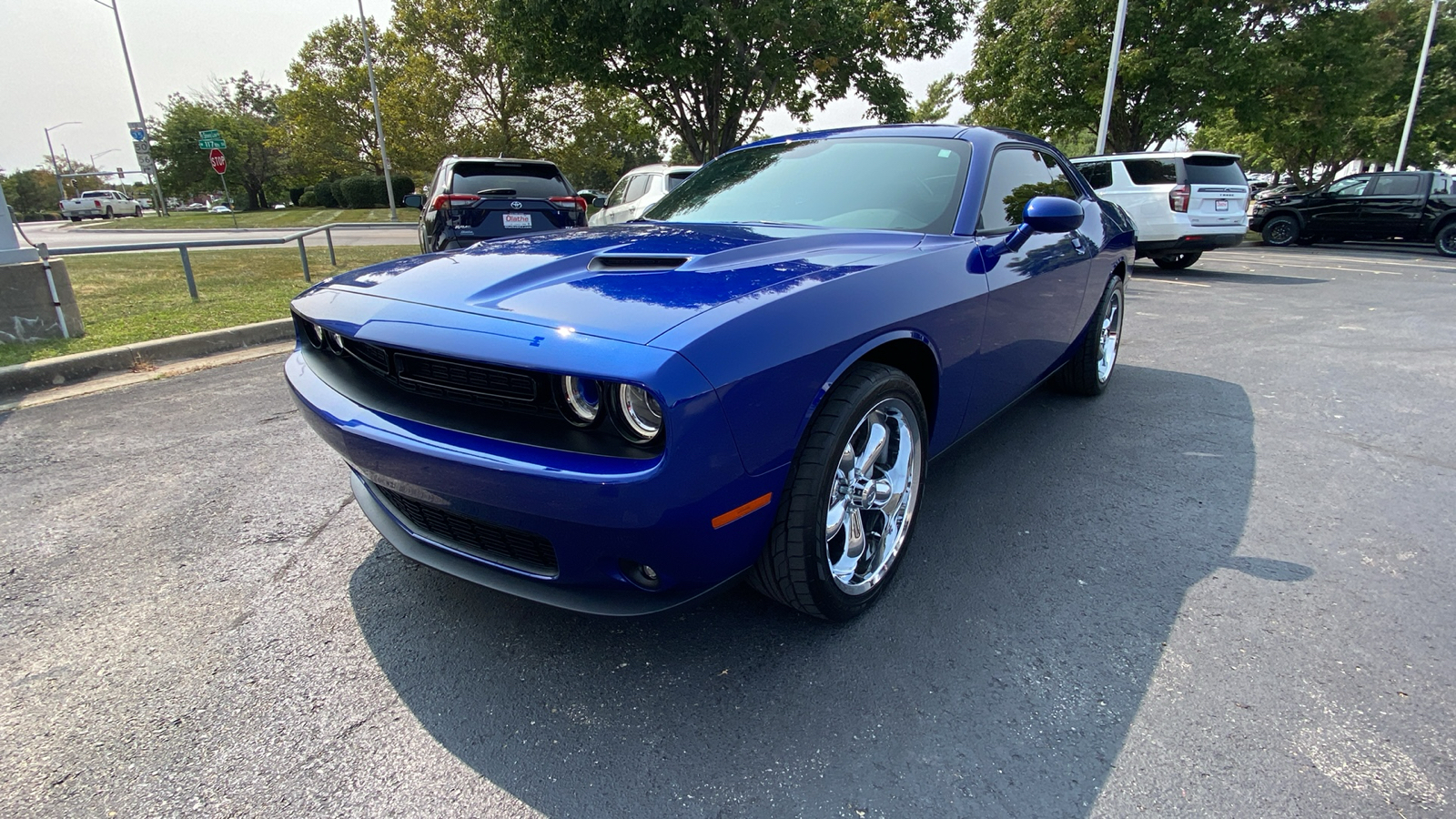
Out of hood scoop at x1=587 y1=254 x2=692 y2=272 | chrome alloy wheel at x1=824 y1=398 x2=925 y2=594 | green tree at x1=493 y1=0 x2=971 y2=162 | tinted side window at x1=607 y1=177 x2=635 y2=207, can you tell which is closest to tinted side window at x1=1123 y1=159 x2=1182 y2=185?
green tree at x1=493 y1=0 x2=971 y2=162

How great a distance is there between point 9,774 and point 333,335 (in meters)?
1.31

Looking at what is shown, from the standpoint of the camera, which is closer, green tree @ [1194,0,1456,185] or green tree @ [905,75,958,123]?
green tree @ [1194,0,1456,185]

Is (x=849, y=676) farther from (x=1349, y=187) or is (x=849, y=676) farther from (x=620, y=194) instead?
(x=1349, y=187)

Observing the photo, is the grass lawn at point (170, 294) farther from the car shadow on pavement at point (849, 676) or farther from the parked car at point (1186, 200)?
the parked car at point (1186, 200)

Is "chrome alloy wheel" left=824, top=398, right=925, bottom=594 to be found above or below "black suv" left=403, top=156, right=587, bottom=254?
below

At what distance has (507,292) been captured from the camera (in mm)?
1886

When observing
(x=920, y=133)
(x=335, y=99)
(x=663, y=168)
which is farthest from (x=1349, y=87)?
(x=335, y=99)

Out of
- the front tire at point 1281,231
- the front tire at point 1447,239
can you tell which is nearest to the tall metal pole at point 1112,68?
the front tire at point 1281,231

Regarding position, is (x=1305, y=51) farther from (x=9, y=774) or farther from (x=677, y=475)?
(x=9, y=774)

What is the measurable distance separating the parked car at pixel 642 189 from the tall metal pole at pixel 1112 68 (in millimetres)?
11475

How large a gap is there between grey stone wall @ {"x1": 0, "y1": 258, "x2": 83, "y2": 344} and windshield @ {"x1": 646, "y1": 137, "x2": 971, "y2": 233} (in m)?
5.34

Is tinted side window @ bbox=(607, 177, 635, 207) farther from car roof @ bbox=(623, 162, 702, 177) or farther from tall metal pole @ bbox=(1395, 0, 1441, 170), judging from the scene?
tall metal pole @ bbox=(1395, 0, 1441, 170)

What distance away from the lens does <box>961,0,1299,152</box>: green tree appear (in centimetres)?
1600

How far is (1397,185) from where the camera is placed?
15.0 m
